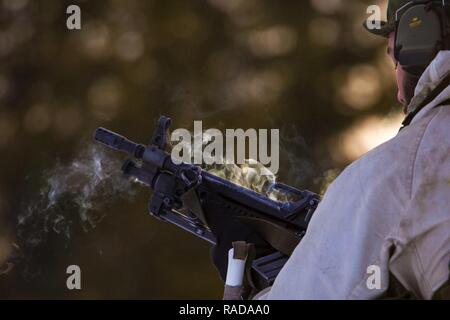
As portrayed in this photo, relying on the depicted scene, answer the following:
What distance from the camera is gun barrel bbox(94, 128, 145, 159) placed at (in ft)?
4.79

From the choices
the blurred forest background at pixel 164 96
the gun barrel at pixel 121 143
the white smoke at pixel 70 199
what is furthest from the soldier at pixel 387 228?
the white smoke at pixel 70 199

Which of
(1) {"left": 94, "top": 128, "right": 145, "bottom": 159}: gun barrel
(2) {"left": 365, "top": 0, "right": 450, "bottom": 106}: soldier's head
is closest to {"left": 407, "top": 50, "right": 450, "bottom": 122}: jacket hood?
(2) {"left": 365, "top": 0, "right": 450, "bottom": 106}: soldier's head

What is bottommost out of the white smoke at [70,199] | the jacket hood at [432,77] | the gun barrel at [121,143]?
the white smoke at [70,199]

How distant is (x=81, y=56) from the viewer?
237cm

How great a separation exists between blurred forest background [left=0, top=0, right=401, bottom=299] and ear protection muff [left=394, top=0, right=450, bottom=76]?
131 cm

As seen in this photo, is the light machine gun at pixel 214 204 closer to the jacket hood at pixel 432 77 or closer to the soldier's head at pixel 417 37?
the soldier's head at pixel 417 37

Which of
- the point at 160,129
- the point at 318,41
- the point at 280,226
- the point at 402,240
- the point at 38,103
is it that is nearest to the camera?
the point at 402,240

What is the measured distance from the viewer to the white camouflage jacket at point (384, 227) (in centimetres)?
49

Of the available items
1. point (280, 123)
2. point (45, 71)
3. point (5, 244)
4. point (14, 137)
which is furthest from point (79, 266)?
point (280, 123)

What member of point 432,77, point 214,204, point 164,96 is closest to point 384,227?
point 432,77

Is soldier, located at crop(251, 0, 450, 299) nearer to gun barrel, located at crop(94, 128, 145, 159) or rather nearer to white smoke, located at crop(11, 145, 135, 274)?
gun barrel, located at crop(94, 128, 145, 159)

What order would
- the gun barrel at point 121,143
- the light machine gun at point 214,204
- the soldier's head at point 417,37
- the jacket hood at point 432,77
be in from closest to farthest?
the jacket hood at point 432,77 → the soldier's head at point 417,37 → the light machine gun at point 214,204 → the gun barrel at point 121,143
